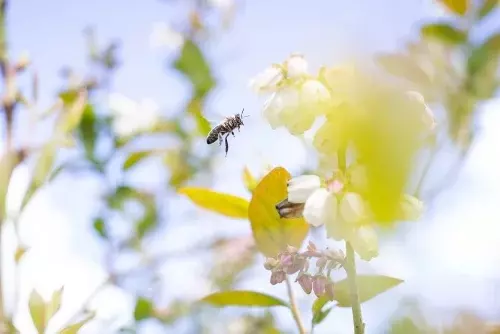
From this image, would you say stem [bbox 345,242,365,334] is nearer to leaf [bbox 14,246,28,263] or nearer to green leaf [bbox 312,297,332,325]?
green leaf [bbox 312,297,332,325]

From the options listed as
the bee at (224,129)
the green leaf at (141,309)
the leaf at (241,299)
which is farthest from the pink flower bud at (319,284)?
the green leaf at (141,309)

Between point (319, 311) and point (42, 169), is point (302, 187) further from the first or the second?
point (42, 169)

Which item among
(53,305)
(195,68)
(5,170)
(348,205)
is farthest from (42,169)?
(195,68)

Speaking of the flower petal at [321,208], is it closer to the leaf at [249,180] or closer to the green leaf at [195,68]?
the leaf at [249,180]

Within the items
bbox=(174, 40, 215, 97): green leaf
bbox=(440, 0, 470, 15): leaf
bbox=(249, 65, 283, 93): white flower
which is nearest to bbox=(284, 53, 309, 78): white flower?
bbox=(249, 65, 283, 93): white flower

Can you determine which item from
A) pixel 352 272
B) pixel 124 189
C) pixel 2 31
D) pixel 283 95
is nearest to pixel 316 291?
pixel 352 272

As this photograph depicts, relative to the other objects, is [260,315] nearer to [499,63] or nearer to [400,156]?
[499,63]
